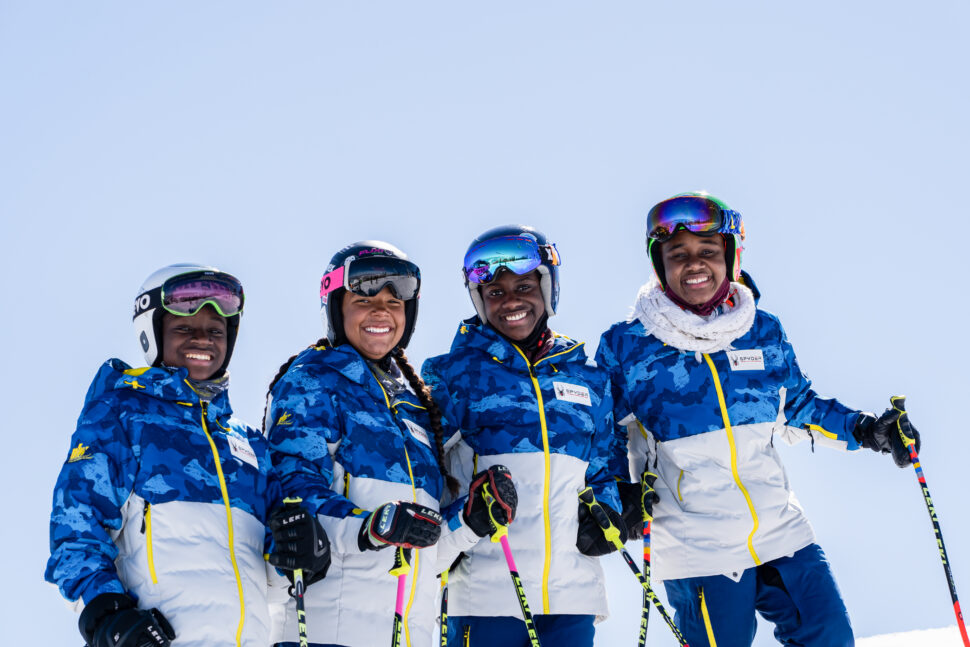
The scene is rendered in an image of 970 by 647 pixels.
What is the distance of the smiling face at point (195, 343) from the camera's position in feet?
18.7

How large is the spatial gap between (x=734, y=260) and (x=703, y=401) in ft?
3.94

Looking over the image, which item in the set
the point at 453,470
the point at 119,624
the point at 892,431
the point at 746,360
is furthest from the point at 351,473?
the point at 892,431

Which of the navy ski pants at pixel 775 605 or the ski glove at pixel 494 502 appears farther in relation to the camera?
the navy ski pants at pixel 775 605


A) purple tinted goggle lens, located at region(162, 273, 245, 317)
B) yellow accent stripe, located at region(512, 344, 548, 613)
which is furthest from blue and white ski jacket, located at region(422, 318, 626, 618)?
purple tinted goggle lens, located at region(162, 273, 245, 317)

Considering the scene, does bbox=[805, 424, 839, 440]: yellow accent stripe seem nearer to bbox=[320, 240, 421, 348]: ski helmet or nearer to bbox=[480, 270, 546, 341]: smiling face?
bbox=[480, 270, 546, 341]: smiling face

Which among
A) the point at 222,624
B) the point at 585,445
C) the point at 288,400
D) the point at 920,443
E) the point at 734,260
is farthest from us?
the point at 734,260

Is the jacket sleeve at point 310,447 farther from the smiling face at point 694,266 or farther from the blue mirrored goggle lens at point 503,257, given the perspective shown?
the smiling face at point 694,266

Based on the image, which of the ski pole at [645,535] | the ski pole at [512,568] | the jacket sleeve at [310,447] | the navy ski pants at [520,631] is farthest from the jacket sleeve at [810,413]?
the jacket sleeve at [310,447]

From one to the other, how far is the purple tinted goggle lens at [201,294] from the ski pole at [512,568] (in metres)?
1.88

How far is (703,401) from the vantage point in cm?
671

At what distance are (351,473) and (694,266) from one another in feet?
9.86

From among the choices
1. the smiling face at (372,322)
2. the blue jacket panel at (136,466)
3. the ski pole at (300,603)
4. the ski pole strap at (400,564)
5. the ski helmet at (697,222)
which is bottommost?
the ski pole at (300,603)

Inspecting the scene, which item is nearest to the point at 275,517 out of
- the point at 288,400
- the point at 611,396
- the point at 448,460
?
the point at 288,400

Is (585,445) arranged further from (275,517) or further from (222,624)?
(222,624)
